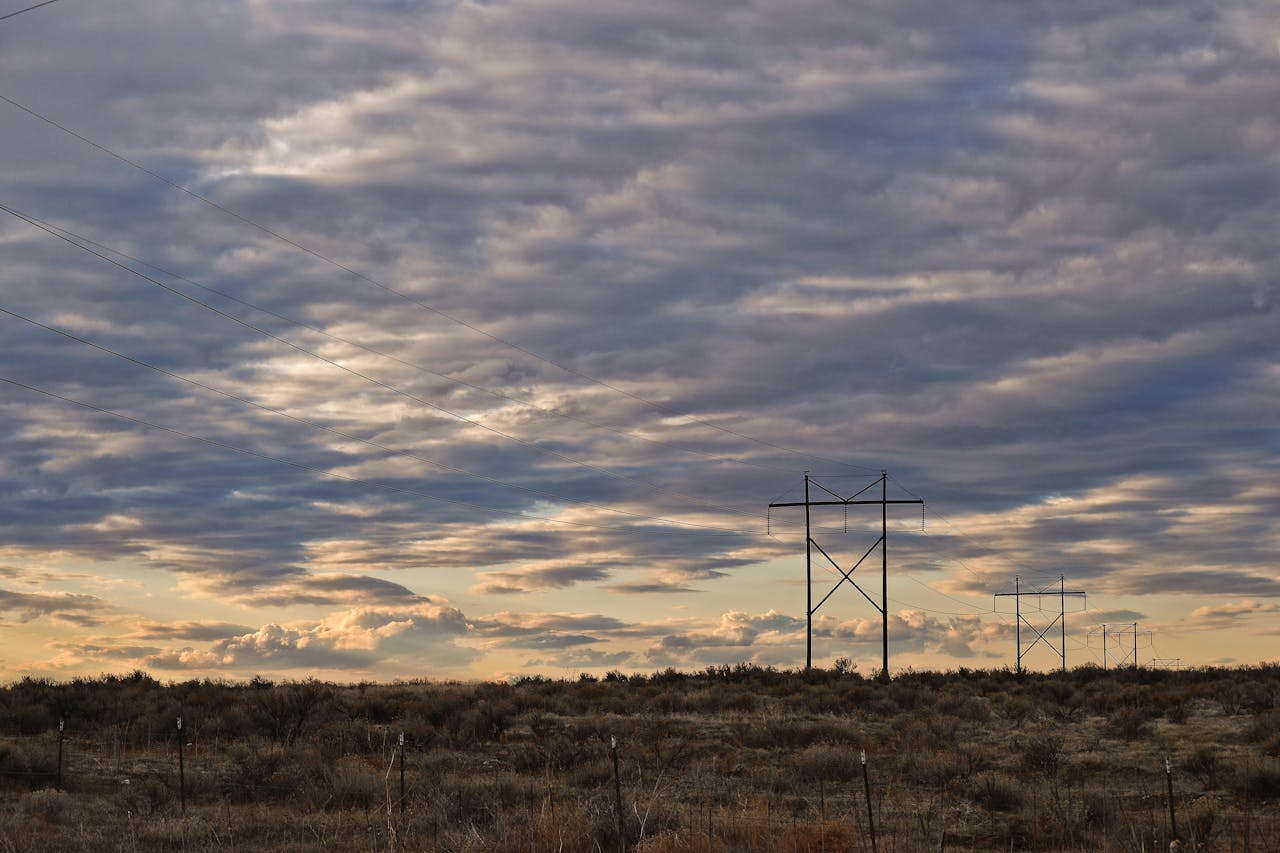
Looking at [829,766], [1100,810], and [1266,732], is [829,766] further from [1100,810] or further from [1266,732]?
[1266,732]

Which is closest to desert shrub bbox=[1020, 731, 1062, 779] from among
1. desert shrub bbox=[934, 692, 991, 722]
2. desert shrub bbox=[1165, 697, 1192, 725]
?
desert shrub bbox=[934, 692, 991, 722]

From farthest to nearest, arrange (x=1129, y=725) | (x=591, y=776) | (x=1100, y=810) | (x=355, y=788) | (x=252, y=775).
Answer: (x=1129, y=725) → (x=252, y=775) → (x=591, y=776) → (x=355, y=788) → (x=1100, y=810)

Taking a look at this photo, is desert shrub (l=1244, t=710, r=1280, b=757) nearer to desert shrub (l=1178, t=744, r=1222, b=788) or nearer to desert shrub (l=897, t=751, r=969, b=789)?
desert shrub (l=1178, t=744, r=1222, b=788)

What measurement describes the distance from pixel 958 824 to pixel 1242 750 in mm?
15966

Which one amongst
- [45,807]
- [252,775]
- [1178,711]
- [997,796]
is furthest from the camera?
[1178,711]

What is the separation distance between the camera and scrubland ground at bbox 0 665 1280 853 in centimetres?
2236

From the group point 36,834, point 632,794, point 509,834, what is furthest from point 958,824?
point 36,834

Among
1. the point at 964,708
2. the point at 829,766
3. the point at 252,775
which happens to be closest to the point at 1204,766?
the point at 829,766

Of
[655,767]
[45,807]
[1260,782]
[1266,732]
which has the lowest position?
[655,767]

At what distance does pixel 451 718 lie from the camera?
48.8m

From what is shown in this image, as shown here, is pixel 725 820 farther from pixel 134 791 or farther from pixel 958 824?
pixel 134 791

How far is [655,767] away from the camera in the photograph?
36.9 metres

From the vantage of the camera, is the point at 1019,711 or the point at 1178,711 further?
the point at 1019,711

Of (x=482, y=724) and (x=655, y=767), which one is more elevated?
(x=482, y=724)
